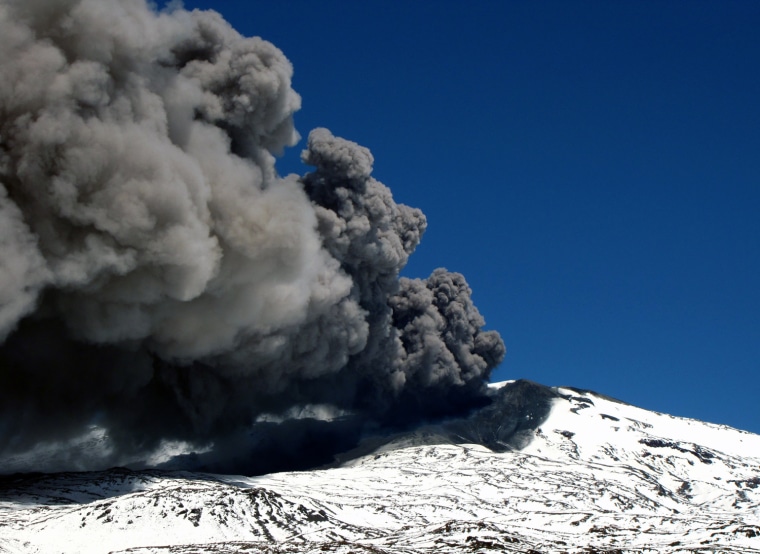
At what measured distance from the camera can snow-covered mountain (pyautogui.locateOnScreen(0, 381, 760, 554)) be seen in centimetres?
5188

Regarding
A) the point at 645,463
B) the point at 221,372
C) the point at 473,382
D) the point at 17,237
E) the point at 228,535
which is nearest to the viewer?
the point at 228,535

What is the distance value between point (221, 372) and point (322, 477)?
13264mm

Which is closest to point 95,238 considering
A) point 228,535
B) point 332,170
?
point 228,535

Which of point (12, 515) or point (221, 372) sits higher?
point (221, 372)

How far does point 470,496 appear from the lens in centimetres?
8100

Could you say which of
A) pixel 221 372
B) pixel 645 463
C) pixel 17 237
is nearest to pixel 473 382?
pixel 645 463

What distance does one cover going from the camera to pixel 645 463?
11038cm

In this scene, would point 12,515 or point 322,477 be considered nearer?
point 12,515

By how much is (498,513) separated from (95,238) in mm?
35506

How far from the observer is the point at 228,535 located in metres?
55.9

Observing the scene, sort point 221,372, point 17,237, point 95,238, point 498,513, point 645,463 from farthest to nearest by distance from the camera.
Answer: point 645,463, point 221,372, point 498,513, point 95,238, point 17,237

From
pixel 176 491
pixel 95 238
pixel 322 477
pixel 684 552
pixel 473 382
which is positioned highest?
pixel 473 382

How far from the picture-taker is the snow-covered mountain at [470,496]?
51.9m

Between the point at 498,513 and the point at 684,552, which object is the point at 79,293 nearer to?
the point at 498,513
